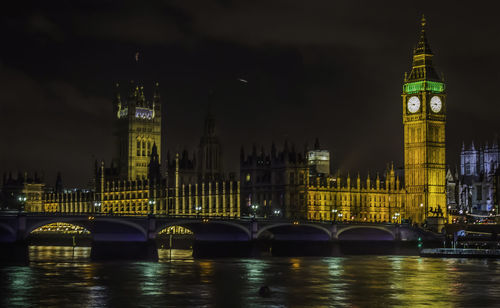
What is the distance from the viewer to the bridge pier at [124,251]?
10244 centimetres

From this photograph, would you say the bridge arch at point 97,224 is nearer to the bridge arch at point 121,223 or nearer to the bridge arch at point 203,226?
the bridge arch at point 121,223

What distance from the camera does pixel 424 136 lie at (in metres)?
152

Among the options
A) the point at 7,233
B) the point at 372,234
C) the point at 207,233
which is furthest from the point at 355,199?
the point at 7,233

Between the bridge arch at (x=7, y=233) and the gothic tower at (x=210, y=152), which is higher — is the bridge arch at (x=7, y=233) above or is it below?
below

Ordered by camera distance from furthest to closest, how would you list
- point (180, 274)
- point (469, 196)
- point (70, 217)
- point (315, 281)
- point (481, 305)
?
1. point (469, 196)
2. point (70, 217)
3. point (180, 274)
4. point (315, 281)
5. point (481, 305)

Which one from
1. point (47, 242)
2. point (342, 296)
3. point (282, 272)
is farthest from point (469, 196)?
point (342, 296)

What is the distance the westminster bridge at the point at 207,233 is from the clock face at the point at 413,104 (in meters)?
27.9

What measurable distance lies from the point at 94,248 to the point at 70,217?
1377 cm

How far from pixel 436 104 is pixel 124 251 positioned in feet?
220

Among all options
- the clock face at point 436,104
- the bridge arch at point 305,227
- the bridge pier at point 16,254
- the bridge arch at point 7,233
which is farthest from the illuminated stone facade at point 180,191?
the bridge pier at point 16,254

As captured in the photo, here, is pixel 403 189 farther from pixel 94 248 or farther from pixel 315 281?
pixel 315 281

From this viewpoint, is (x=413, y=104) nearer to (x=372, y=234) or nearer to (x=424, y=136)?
(x=424, y=136)

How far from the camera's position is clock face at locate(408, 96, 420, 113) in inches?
6004

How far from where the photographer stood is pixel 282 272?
8106cm
